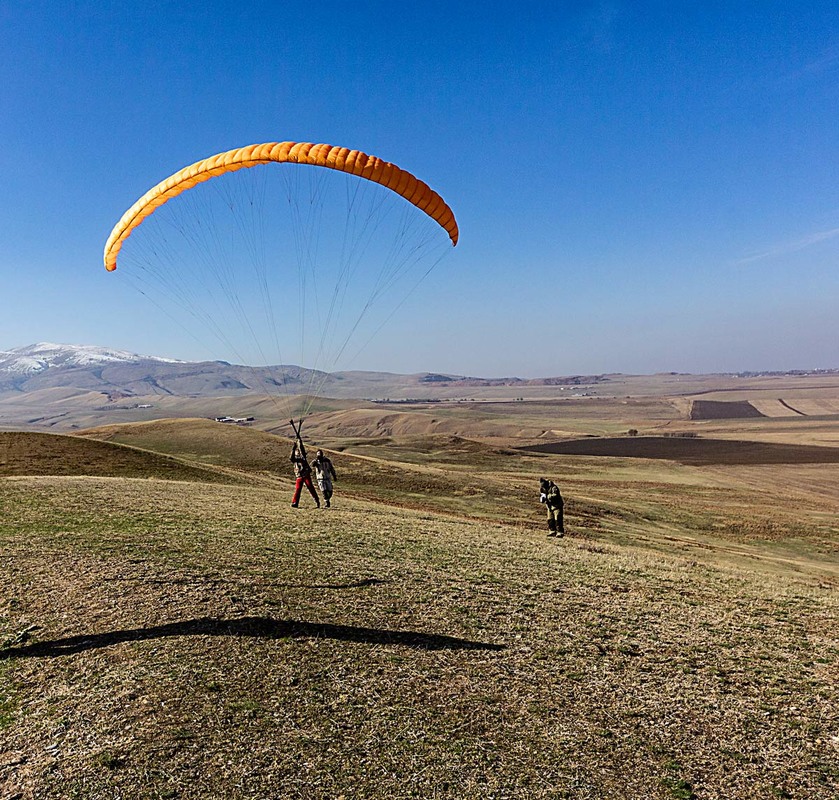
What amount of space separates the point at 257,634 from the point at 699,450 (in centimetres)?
8555

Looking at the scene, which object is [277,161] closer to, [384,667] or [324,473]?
[324,473]

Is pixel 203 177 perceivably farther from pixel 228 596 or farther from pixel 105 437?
pixel 105 437

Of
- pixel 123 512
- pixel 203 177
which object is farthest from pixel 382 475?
pixel 203 177

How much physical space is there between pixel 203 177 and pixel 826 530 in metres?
38.3

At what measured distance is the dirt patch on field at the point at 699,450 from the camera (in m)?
72.3

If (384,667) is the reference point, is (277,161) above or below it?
above

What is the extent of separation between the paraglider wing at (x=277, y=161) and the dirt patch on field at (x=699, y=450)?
6596 centimetres

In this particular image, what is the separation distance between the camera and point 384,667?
8.59 metres

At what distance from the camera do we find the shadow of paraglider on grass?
28.6 ft

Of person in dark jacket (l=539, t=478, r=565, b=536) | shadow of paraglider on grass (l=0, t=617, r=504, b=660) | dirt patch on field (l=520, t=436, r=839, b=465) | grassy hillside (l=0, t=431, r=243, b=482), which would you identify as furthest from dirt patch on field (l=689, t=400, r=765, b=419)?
shadow of paraglider on grass (l=0, t=617, r=504, b=660)

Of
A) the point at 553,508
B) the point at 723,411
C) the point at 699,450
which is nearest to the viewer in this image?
the point at 553,508

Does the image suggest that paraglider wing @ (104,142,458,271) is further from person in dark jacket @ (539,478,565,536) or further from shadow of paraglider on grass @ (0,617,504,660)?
person in dark jacket @ (539,478,565,536)

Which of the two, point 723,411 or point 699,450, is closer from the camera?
point 699,450

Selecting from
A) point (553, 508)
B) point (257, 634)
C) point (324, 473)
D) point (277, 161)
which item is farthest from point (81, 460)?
point (257, 634)
